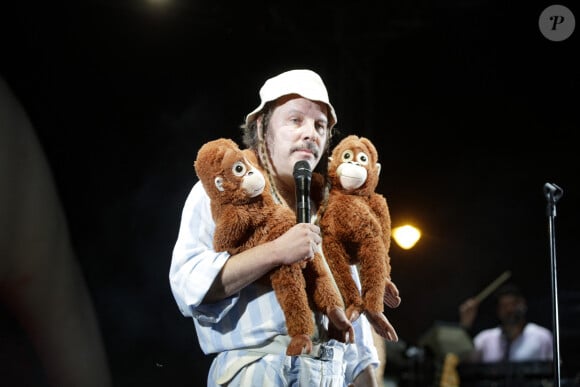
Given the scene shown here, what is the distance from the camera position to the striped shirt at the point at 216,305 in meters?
1.52

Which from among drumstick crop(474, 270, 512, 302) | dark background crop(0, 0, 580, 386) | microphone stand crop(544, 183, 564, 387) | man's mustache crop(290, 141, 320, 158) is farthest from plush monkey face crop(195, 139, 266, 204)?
drumstick crop(474, 270, 512, 302)

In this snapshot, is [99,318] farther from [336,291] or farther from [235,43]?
[336,291]

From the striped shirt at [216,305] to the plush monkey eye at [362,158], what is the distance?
0.36 m

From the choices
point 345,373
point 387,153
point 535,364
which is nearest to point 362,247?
point 345,373

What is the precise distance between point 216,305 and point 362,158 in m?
0.47

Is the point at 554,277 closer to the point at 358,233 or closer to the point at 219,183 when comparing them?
the point at 358,233

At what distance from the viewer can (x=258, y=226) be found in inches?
61.4

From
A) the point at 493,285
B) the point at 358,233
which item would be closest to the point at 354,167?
the point at 358,233

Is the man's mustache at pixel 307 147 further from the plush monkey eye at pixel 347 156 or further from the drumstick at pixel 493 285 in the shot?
the drumstick at pixel 493 285

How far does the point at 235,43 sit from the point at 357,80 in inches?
23.4

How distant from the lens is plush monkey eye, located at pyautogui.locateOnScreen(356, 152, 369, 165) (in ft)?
5.55

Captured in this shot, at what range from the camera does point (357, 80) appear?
331 centimetres

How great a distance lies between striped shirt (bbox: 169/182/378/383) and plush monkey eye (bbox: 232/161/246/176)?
0.11 m

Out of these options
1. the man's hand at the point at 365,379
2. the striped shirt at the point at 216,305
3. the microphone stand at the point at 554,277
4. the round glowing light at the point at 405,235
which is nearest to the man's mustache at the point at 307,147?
the striped shirt at the point at 216,305
